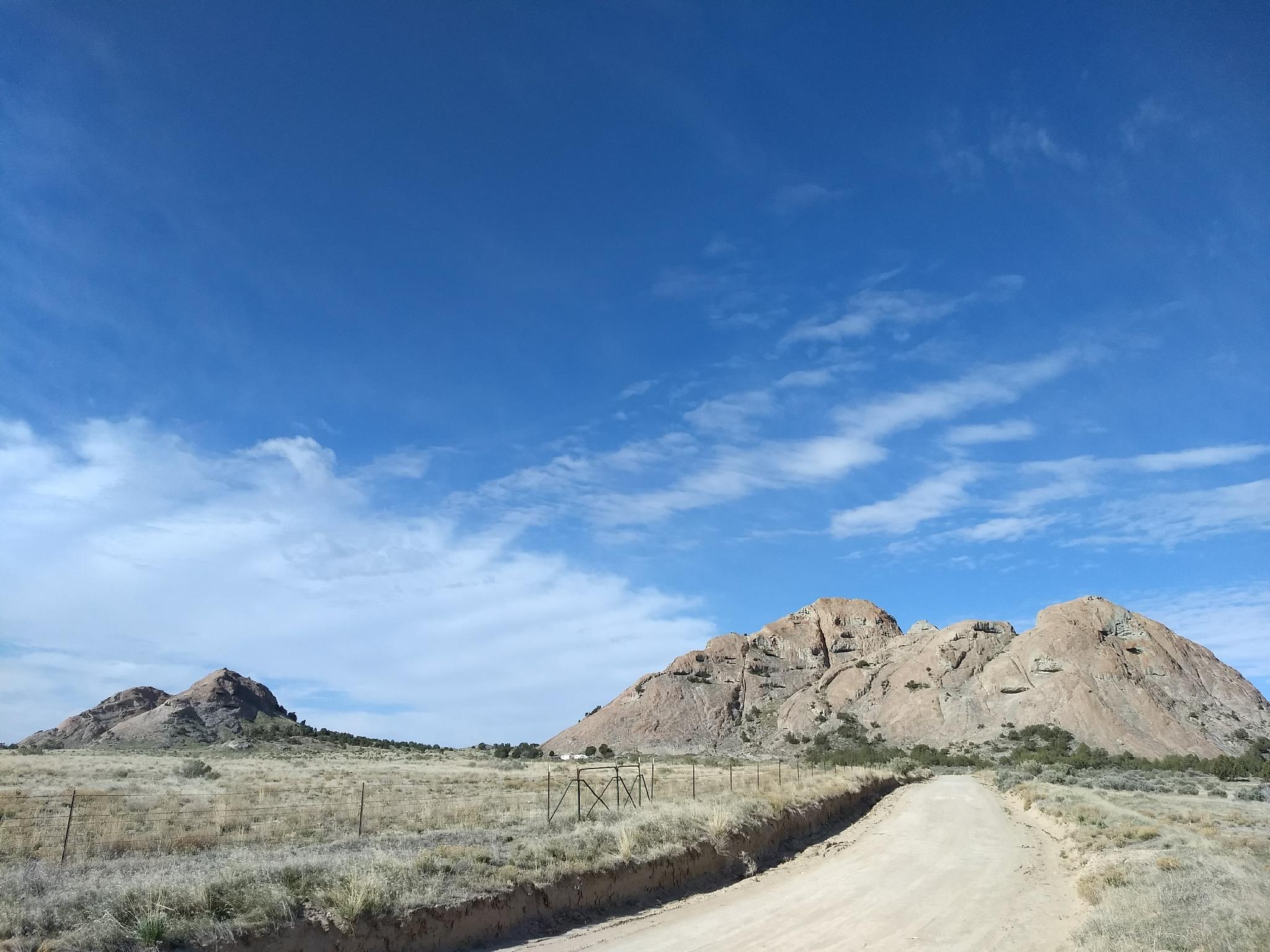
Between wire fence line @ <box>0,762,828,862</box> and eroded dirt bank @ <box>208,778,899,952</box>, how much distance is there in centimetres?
393

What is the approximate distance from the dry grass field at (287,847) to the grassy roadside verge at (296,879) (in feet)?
0.09

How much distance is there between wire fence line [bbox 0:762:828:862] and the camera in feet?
56.0

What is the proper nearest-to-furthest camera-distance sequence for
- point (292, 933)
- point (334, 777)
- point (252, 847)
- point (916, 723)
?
1. point (292, 933)
2. point (252, 847)
3. point (334, 777)
4. point (916, 723)

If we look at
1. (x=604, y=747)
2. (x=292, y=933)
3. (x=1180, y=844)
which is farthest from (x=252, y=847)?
(x=604, y=747)

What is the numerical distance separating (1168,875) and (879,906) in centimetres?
555

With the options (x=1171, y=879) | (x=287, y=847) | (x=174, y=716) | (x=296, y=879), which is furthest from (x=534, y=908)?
(x=174, y=716)

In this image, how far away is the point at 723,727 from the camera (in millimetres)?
106625

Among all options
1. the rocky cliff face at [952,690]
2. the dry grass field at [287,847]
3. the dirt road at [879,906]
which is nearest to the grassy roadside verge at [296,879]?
the dry grass field at [287,847]

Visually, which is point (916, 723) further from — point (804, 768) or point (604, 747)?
point (804, 768)

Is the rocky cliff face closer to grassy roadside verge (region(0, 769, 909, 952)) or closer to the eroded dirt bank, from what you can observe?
the eroded dirt bank

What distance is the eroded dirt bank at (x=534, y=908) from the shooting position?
10492 mm

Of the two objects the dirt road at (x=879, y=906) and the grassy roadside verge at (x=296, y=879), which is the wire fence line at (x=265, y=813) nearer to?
the grassy roadside verge at (x=296, y=879)

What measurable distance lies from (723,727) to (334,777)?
7270 cm

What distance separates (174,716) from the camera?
115812mm
